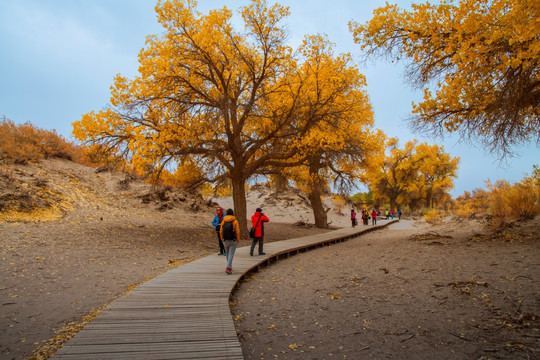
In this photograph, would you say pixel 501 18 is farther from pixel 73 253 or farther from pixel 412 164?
pixel 412 164

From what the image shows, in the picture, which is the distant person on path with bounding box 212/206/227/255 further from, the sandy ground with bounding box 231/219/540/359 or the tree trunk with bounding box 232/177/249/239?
the tree trunk with bounding box 232/177/249/239

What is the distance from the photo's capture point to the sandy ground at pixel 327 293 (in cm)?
380

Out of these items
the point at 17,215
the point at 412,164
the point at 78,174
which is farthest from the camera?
the point at 412,164

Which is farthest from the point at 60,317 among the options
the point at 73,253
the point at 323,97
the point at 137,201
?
the point at 137,201

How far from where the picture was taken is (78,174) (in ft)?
62.2

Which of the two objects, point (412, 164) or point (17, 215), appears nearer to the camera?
point (17, 215)

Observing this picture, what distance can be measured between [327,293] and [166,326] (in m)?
3.35

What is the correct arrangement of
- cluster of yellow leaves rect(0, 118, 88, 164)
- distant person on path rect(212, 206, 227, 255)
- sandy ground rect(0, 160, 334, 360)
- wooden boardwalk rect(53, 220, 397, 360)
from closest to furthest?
wooden boardwalk rect(53, 220, 397, 360)
sandy ground rect(0, 160, 334, 360)
distant person on path rect(212, 206, 227, 255)
cluster of yellow leaves rect(0, 118, 88, 164)

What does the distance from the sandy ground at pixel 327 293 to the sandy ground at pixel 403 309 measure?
0.02m

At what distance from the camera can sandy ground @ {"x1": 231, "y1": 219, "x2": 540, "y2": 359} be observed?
Result: 3.71 meters

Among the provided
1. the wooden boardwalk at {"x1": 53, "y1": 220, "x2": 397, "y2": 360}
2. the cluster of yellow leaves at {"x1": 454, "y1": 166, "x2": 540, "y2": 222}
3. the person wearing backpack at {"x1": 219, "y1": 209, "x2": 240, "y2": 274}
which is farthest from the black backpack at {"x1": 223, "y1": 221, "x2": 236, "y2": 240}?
the cluster of yellow leaves at {"x1": 454, "y1": 166, "x2": 540, "y2": 222}

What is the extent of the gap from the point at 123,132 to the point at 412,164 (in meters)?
40.1

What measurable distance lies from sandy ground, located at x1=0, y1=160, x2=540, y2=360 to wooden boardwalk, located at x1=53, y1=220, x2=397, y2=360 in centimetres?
44

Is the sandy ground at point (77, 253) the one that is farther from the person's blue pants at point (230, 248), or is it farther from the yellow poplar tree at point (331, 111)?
the yellow poplar tree at point (331, 111)
